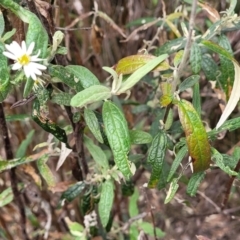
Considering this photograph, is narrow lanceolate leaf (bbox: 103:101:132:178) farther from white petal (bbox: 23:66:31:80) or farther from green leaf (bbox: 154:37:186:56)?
green leaf (bbox: 154:37:186:56)

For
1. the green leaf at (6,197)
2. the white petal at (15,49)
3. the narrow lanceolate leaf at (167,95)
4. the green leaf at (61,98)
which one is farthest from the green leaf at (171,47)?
the green leaf at (6,197)

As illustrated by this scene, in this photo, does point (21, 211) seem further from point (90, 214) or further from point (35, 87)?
point (35, 87)

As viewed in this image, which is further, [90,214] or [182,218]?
[182,218]

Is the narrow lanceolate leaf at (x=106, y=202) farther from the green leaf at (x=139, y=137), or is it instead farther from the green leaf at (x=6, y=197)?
the green leaf at (x=6, y=197)

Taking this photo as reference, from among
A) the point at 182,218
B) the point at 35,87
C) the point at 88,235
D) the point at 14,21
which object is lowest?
the point at 182,218

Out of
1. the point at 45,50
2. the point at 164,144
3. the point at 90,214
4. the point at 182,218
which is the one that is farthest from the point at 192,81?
the point at 182,218

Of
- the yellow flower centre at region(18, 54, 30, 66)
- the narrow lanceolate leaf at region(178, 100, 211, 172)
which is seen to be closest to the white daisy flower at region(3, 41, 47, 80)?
the yellow flower centre at region(18, 54, 30, 66)

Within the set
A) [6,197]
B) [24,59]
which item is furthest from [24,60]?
[6,197]

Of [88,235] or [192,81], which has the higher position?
[192,81]
